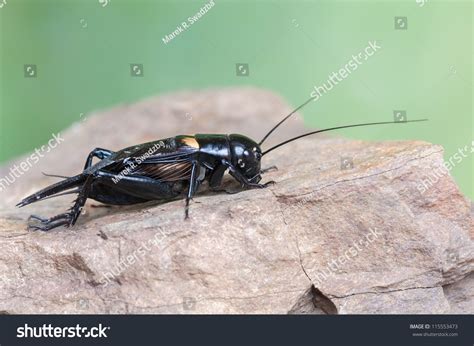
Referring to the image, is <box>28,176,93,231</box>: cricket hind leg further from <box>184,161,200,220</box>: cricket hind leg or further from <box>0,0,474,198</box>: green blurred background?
<box>0,0,474,198</box>: green blurred background

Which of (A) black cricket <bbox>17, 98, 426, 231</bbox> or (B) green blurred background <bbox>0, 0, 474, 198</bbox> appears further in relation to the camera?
(B) green blurred background <bbox>0, 0, 474, 198</bbox>

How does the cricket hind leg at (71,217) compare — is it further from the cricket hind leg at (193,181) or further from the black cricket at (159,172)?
the cricket hind leg at (193,181)

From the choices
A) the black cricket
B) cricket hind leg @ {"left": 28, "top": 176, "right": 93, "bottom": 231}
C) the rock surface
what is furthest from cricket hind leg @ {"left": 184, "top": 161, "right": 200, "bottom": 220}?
→ cricket hind leg @ {"left": 28, "top": 176, "right": 93, "bottom": 231}

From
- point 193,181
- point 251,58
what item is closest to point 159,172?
point 193,181

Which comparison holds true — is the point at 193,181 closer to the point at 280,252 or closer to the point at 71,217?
the point at 280,252

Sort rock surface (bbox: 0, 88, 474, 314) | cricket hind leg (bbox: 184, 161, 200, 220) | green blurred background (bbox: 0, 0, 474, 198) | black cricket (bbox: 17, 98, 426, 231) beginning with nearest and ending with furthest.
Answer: rock surface (bbox: 0, 88, 474, 314), cricket hind leg (bbox: 184, 161, 200, 220), black cricket (bbox: 17, 98, 426, 231), green blurred background (bbox: 0, 0, 474, 198)
